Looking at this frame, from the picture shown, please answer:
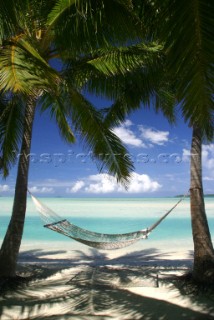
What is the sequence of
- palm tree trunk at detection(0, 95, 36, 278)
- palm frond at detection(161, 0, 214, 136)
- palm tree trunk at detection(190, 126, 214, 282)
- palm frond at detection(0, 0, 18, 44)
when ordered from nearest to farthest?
1. palm frond at detection(161, 0, 214, 136)
2. palm frond at detection(0, 0, 18, 44)
3. palm tree trunk at detection(190, 126, 214, 282)
4. palm tree trunk at detection(0, 95, 36, 278)

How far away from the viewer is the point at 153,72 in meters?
3.73

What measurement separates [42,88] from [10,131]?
1.32 m

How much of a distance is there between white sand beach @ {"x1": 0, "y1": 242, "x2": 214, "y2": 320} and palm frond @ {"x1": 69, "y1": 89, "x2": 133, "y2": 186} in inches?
40.8

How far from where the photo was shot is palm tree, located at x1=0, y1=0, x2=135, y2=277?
2453mm

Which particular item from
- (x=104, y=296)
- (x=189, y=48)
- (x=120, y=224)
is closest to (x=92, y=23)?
(x=189, y=48)

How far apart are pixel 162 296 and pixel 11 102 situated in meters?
2.53

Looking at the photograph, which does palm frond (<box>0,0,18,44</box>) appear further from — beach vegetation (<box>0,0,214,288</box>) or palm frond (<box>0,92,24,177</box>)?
palm frond (<box>0,92,24,177</box>)

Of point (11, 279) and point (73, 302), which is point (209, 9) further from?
point (11, 279)

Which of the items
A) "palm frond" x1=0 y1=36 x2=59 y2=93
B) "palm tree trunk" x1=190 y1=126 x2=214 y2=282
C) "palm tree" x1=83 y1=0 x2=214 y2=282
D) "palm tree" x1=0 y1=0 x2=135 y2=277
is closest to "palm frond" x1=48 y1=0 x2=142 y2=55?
"palm tree" x1=0 y1=0 x2=135 y2=277

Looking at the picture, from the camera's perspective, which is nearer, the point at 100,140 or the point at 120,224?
the point at 100,140

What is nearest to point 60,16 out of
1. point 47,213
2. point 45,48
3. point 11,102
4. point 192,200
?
point 45,48

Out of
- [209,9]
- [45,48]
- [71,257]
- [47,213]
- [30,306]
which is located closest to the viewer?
[209,9]

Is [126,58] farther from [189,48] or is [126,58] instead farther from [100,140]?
[189,48]

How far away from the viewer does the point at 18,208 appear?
383cm
